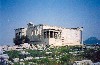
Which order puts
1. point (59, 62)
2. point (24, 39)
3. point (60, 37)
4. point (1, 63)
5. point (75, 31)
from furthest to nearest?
point (75, 31) → point (60, 37) → point (24, 39) → point (59, 62) → point (1, 63)

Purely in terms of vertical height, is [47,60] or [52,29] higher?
[52,29]

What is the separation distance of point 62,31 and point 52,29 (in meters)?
1.29

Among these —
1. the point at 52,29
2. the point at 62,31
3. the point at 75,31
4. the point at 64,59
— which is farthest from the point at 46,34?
the point at 64,59

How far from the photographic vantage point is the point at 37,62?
5.91 meters

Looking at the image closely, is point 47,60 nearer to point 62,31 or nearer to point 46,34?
point 46,34

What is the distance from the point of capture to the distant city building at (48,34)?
16.5 meters

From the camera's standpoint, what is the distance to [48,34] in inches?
661

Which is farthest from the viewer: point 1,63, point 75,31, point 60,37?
point 75,31

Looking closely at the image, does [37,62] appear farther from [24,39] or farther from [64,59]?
[24,39]

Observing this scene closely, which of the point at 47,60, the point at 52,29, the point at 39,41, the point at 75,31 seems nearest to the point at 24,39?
the point at 39,41

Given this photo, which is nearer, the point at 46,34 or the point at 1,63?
the point at 1,63

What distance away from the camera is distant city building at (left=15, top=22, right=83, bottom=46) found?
1650 cm

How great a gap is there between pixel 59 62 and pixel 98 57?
101 centimetres

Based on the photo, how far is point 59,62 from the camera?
19.0ft
